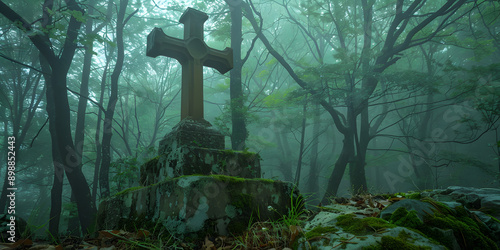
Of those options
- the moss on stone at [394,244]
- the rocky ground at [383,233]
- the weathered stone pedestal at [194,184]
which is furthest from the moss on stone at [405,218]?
the weathered stone pedestal at [194,184]

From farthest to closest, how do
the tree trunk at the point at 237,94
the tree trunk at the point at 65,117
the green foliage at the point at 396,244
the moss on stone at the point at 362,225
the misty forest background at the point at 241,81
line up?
the tree trunk at the point at 237,94, the misty forest background at the point at 241,81, the tree trunk at the point at 65,117, the moss on stone at the point at 362,225, the green foliage at the point at 396,244

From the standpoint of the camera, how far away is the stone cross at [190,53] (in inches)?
165

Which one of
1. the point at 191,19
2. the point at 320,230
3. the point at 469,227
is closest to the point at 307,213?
the point at 320,230

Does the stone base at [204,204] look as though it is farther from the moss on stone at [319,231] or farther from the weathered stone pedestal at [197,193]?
the moss on stone at [319,231]

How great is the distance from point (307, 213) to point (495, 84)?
1033cm

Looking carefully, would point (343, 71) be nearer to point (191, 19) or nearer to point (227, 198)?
point (191, 19)

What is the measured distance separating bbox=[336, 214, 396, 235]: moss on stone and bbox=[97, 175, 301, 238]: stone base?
2.88ft

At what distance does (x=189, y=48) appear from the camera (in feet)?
14.4

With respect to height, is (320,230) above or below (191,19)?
below

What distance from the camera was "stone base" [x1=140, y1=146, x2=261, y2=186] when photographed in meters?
3.40

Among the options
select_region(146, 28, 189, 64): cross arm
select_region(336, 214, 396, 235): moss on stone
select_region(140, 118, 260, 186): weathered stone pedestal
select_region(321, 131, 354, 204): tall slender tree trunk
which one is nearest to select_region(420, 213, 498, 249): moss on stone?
select_region(336, 214, 396, 235): moss on stone

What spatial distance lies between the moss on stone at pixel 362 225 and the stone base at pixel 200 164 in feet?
5.86

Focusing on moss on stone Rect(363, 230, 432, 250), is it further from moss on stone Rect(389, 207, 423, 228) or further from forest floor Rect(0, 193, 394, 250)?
forest floor Rect(0, 193, 394, 250)

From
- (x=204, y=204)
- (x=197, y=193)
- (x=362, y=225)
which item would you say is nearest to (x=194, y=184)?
(x=197, y=193)
